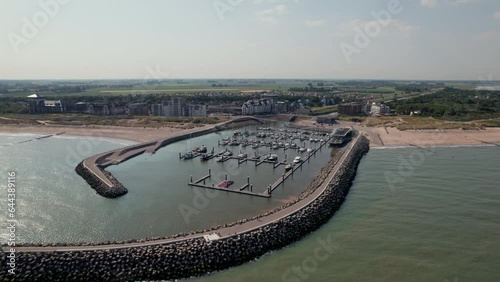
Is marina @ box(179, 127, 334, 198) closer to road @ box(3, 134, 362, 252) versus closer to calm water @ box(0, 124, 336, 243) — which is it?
calm water @ box(0, 124, 336, 243)

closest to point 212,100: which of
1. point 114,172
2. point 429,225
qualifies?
point 114,172

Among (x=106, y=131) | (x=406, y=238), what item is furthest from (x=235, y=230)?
(x=106, y=131)

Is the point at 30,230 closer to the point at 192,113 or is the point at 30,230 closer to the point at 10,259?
the point at 10,259

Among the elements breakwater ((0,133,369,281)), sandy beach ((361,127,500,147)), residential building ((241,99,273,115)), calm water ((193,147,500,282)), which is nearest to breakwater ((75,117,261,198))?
breakwater ((0,133,369,281))

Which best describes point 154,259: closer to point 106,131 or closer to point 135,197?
point 135,197

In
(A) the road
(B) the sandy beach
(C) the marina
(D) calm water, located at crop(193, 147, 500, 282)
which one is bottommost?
(D) calm water, located at crop(193, 147, 500, 282)
